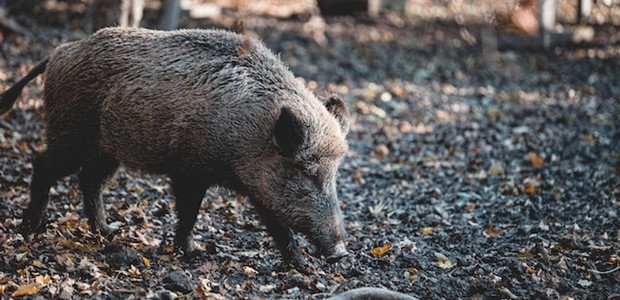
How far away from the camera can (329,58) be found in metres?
13.3

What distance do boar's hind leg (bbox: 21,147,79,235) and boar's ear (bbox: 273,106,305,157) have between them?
67.2 inches

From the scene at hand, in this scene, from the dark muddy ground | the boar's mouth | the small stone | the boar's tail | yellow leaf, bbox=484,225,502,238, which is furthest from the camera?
yellow leaf, bbox=484,225,502,238

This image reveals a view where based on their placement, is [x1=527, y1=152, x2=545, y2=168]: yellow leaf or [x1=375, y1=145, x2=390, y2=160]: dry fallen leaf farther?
[x1=375, y1=145, x2=390, y2=160]: dry fallen leaf

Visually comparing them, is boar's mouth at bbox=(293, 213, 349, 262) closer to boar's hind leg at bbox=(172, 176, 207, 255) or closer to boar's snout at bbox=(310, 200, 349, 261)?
boar's snout at bbox=(310, 200, 349, 261)

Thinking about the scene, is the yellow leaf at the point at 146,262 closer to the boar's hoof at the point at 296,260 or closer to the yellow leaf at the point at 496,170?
the boar's hoof at the point at 296,260

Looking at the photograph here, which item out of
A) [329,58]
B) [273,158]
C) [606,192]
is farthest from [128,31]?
[329,58]

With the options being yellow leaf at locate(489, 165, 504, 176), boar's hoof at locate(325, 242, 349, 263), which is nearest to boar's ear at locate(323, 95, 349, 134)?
boar's hoof at locate(325, 242, 349, 263)

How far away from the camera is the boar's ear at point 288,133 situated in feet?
16.6

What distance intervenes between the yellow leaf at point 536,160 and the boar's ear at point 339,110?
3700 mm

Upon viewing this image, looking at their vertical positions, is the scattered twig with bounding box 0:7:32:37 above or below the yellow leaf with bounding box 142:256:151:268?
above

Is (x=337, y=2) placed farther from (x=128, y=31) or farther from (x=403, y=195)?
(x=128, y=31)

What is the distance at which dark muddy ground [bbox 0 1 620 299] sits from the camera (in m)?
5.08

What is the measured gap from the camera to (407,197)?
774cm

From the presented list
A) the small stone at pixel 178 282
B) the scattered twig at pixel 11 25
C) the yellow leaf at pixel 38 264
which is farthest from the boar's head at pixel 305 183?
the scattered twig at pixel 11 25
